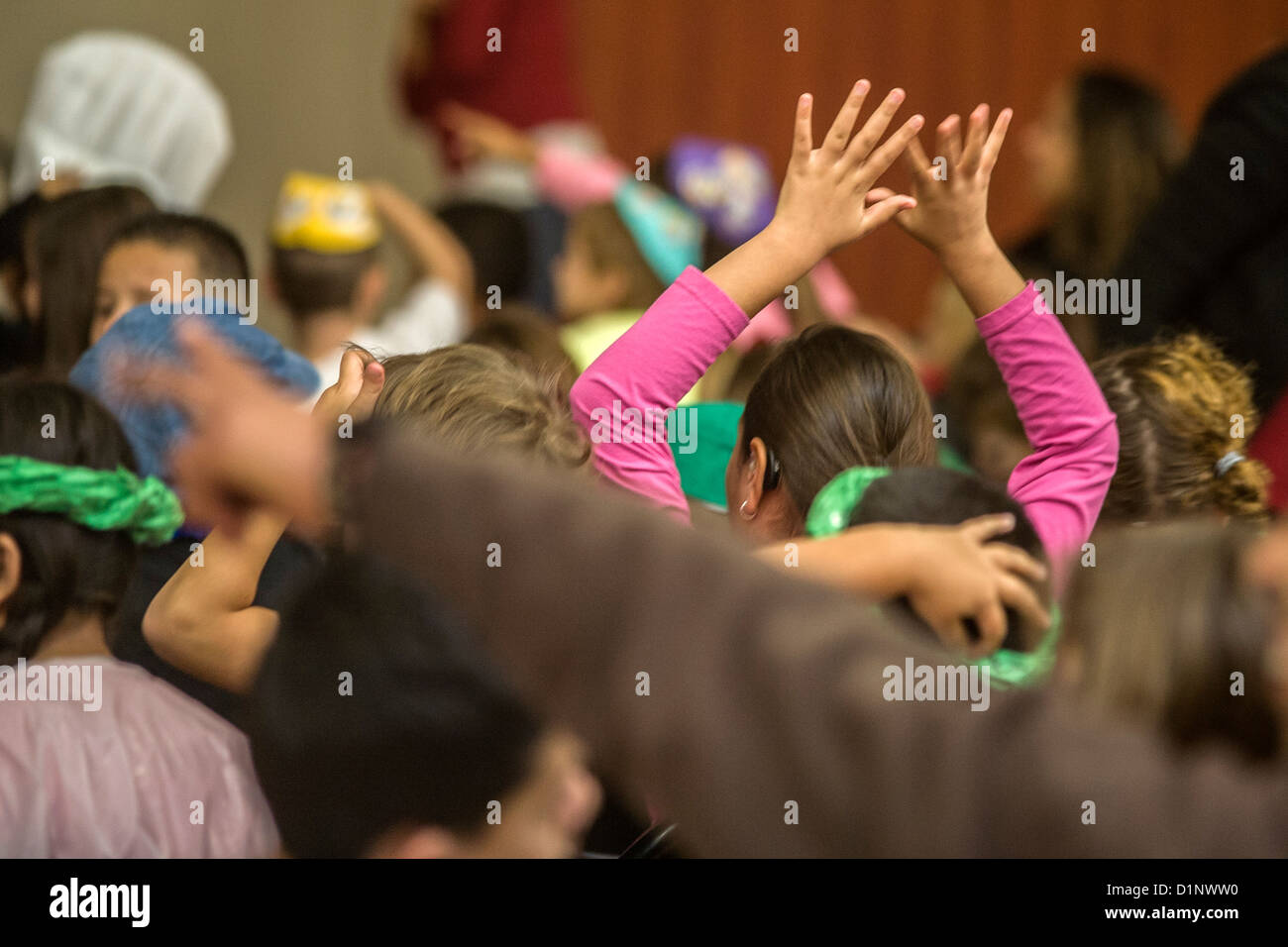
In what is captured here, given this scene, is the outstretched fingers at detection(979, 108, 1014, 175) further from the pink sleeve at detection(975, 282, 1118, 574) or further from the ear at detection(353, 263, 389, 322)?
the ear at detection(353, 263, 389, 322)

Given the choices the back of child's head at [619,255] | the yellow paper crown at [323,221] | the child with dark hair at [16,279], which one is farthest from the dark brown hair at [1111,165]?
the child with dark hair at [16,279]

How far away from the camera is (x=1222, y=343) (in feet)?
5.84

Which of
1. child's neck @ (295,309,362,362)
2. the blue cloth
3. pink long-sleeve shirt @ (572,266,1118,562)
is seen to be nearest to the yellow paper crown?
child's neck @ (295,309,362,362)

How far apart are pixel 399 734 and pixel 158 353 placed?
2.28ft

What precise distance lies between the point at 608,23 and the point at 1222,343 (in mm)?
2725

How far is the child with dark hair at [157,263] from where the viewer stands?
1.69 m

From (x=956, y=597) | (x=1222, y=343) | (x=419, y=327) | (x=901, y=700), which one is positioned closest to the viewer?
(x=901, y=700)

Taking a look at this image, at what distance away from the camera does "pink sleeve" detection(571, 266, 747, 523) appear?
112 centimetres

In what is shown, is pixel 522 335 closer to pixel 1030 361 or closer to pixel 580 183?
pixel 1030 361

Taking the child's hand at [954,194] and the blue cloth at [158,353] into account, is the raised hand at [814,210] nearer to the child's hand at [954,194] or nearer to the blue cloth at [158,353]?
the child's hand at [954,194]

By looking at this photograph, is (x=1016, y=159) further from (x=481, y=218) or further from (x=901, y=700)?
(x=901, y=700)

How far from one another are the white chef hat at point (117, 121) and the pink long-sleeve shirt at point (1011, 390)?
1.57 m
